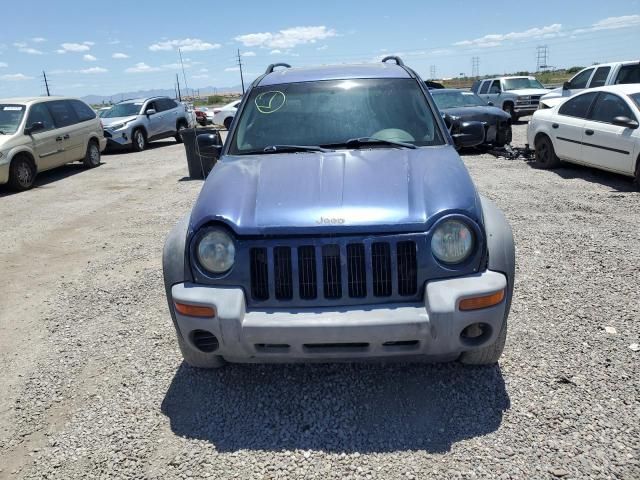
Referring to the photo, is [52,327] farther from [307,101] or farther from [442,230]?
[442,230]

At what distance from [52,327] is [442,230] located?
3340 mm

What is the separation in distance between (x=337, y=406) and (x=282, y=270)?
35.7 inches

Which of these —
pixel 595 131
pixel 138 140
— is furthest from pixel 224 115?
pixel 595 131

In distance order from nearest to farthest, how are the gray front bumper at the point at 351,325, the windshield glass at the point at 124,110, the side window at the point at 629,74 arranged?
1. the gray front bumper at the point at 351,325
2. the side window at the point at 629,74
3. the windshield glass at the point at 124,110

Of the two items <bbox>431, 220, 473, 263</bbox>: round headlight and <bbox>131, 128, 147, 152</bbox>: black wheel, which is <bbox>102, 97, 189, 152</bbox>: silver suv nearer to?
<bbox>131, 128, 147, 152</bbox>: black wheel

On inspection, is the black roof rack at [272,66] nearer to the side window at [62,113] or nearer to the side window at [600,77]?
the side window at [62,113]

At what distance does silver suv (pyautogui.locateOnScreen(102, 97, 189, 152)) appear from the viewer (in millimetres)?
16219

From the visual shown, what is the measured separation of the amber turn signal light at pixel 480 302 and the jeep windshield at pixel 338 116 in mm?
1321

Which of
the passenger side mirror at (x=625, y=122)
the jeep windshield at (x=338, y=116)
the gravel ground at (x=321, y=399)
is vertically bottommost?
the gravel ground at (x=321, y=399)

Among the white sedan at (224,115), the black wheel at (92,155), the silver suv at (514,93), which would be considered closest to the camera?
the black wheel at (92,155)

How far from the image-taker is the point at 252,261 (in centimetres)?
262

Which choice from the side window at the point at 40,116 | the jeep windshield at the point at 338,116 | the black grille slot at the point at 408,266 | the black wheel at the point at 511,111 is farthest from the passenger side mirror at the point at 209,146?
the black wheel at the point at 511,111

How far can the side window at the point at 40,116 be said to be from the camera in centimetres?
1079

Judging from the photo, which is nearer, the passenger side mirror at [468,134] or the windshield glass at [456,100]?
the passenger side mirror at [468,134]
